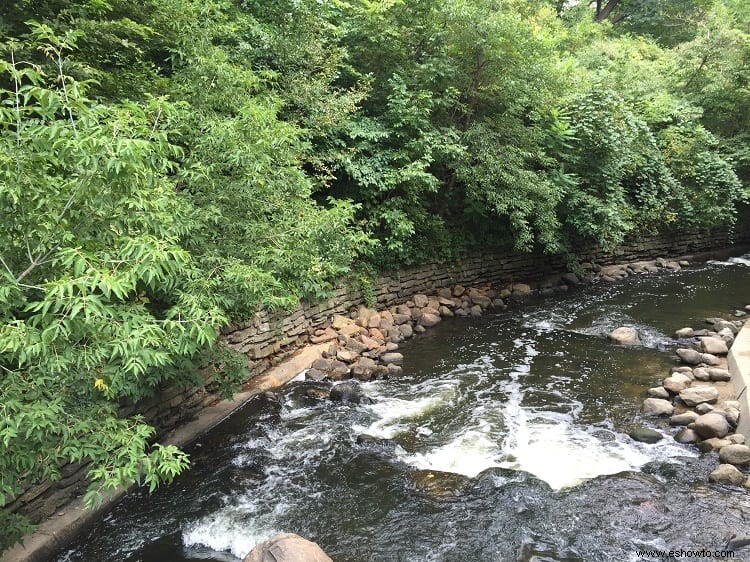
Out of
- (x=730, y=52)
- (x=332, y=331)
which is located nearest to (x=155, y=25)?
(x=332, y=331)

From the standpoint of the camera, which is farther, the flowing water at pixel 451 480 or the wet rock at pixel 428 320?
the wet rock at pixel 428 320

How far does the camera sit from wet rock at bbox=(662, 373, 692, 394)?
629 centimetres

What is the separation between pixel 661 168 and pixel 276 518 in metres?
13.4

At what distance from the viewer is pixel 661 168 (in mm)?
13281

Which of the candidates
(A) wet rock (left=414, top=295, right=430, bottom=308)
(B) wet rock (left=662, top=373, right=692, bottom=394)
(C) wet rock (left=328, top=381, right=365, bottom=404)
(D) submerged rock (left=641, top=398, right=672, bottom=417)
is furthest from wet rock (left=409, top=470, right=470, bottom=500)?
(A) wet rock (left=414, top=295, right=430, bottom=308)

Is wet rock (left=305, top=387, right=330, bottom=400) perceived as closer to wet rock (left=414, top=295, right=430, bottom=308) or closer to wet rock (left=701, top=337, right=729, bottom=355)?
wet rock (left=414, top=295, right=430, bottom=308)

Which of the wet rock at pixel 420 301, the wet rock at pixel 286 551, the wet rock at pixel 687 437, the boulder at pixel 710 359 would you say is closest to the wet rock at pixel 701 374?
the boulder at pixel 710 359

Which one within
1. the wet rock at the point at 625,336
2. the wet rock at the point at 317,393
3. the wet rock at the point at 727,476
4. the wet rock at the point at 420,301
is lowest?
the wet rock at the point at 625,336

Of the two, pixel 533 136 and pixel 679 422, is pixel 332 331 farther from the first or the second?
pixel 533 136

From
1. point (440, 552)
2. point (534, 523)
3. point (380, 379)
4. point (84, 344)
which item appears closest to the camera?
point (84, 344)

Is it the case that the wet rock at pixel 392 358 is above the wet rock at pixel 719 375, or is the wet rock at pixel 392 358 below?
above

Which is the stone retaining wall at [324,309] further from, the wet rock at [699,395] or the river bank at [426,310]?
the wet rock at [699,395]

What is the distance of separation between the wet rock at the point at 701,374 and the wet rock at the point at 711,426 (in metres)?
1.55

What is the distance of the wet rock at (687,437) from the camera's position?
5160 mm
